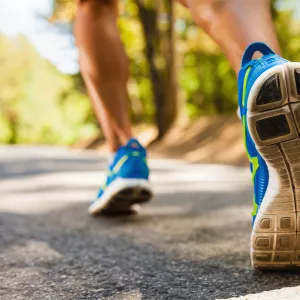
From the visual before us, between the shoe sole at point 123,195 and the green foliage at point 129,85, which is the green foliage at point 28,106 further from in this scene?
the shoe sole at point 123,195

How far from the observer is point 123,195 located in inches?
73.1

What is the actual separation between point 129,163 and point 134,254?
1.68 ft

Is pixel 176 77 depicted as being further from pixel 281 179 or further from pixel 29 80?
pixel 29 80

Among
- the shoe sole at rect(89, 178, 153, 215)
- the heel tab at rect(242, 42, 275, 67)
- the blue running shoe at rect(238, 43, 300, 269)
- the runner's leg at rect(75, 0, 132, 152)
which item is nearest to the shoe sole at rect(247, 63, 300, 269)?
the blue running shoe at rect(238, 43, 300, 269)

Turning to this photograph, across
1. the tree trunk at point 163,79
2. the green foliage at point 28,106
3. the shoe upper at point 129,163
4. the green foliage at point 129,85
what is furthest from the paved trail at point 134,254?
the green foliage at point 28,106

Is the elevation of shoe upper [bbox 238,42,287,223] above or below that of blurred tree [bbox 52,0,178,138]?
below

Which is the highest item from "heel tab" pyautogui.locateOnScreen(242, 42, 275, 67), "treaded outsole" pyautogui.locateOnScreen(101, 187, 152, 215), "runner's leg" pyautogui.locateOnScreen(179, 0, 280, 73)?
"runner's leg" pyautogui.locateOnScreen(179, 0, 280, 73)

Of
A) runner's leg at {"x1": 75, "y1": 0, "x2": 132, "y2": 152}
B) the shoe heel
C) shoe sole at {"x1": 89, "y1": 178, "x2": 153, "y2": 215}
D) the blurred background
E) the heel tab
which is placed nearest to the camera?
the shoe heel

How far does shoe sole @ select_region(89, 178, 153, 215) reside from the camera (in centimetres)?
182

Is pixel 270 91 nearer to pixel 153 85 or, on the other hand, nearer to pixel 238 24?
pixel 238 24

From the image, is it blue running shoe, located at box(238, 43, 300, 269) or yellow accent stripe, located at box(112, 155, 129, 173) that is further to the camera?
yellow accent stripe, located at box(112, 155, 129, 173)

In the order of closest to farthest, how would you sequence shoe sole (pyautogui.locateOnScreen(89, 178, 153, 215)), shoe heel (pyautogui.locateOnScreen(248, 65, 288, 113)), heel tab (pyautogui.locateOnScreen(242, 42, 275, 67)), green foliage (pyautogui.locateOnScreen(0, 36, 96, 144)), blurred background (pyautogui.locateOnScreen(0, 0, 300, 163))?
shoe heel (pyautogui.locateOnScreen(248, 65, 288, 113)) → heel tab (pyautogui.locateOnScreen(242, 42, 275, 67)) → shoe sole (pyautogui.locateOnScreen(89, 178, 153, 215)) → blurred background (pyautogui.locateOnScreen(0, 0, 300, 163)) → green foliage (pyautogui.locateOnScreen(0, 36, 96, 144))

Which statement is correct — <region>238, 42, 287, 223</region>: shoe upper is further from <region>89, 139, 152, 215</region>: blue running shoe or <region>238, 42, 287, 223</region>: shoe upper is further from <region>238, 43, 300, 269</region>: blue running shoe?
<region>89, 139, 152, 215</region>: blue running shoe

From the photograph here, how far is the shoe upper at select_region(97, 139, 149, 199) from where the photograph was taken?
183 cm
